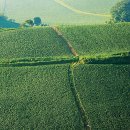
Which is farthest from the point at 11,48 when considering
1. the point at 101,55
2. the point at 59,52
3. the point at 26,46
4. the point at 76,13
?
the point at 76,13

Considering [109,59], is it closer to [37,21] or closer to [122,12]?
[122,12]

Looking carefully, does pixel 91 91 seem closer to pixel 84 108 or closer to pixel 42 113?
pixel 84 108

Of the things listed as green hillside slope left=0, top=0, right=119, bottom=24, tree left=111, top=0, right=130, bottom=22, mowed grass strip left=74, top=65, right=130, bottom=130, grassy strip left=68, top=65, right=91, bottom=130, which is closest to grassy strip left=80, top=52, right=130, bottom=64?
mowed grass strip left=74, top=65, right=130, bottom=130

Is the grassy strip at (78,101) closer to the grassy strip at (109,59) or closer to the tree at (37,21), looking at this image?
the grassy strip at (109,59)

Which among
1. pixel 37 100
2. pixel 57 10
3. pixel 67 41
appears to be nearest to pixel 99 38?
pixel 67 41

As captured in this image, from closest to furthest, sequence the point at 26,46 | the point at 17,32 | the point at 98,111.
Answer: the point at 98,111 → the point at 26,46 → the point at 17,32

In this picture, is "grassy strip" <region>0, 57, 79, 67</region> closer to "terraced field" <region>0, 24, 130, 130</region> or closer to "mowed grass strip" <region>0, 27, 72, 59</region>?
"terraced field" <region>0, 24, 130, 130</region>
